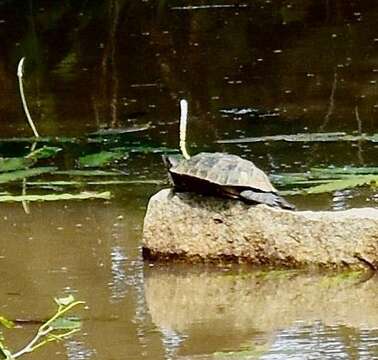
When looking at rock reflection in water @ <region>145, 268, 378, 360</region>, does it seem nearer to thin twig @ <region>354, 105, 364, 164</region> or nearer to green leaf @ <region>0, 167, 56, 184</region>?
green leaf @ <region>0, 167, 56, 184</region>

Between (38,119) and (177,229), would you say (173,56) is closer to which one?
(38,119)

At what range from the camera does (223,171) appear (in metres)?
6.17

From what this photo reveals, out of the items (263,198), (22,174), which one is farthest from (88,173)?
(263,198)

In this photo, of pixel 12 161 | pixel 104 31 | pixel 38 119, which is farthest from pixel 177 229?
pixel 104 31

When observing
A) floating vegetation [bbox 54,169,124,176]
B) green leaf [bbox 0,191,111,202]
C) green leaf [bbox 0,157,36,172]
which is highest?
green leaf [bbox 0,157,36,172]

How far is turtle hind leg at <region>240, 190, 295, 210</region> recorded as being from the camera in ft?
19.6

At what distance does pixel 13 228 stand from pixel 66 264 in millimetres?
844

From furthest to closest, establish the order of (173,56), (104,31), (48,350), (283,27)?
1. (104,31)
2. (283,27)
3. (173,56)
4. (48,350)

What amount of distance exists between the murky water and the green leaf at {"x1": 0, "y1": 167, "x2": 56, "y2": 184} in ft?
0.66

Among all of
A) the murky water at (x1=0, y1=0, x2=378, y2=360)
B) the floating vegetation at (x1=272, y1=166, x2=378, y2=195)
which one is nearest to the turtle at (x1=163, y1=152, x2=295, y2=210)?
the murky water at (x1=0, y1=0, x2=378, y2=360)

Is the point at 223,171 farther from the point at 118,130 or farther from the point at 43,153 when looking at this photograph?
the point at 118,130

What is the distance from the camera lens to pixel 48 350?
5.00 m

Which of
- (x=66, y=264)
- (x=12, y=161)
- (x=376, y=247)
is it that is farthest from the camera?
(x=12, y=161)

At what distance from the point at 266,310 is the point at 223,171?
0.96 m
